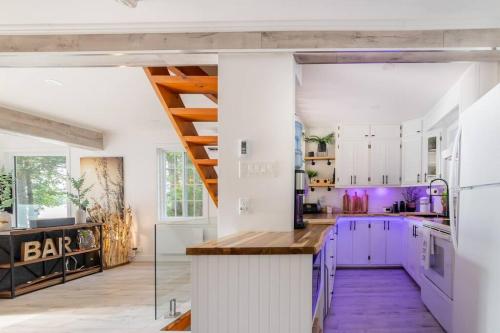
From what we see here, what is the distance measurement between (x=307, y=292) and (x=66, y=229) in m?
5.24

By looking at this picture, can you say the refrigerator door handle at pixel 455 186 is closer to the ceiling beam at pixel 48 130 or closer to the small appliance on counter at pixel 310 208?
the small appliance on counter at pixel 310 208

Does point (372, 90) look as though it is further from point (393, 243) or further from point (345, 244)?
point (393, 243)

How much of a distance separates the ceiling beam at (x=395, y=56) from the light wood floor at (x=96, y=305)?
2.27 metres

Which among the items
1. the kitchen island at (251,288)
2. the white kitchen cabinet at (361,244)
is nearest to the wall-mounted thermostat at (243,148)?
the kitchen island at (251,288)

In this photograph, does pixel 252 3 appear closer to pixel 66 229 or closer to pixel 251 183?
pixel 251 183

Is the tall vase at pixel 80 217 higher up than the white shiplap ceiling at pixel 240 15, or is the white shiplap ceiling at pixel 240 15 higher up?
the white shiplap ceiling at pixel 240 15

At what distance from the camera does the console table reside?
196 inches

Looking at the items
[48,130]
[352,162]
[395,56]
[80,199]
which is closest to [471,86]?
[395,56]

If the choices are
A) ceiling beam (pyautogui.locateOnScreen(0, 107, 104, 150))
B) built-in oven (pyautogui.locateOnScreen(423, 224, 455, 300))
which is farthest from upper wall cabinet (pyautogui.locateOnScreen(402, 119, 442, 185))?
ceiling beam (pyautogui.locateOnScreen(0, 107, 104, 150))

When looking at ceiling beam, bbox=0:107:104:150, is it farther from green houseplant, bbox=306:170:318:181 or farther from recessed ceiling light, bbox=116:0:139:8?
green houseplant, bbox=306:170:318:181

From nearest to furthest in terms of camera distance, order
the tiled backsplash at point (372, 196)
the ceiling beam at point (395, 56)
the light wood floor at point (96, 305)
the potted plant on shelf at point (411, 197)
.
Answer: the ceiling beam at point (395, 56)
the light wood floor at point (96, 305)
the potted plant on shelf at point (411, 197)
the tiled backsplash at point (372, 196)

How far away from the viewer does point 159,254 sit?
11.9 feet

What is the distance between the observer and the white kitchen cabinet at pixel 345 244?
609 centimetres

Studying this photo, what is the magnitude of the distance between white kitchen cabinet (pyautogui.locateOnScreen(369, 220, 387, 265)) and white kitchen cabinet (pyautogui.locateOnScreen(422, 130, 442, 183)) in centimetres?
106
